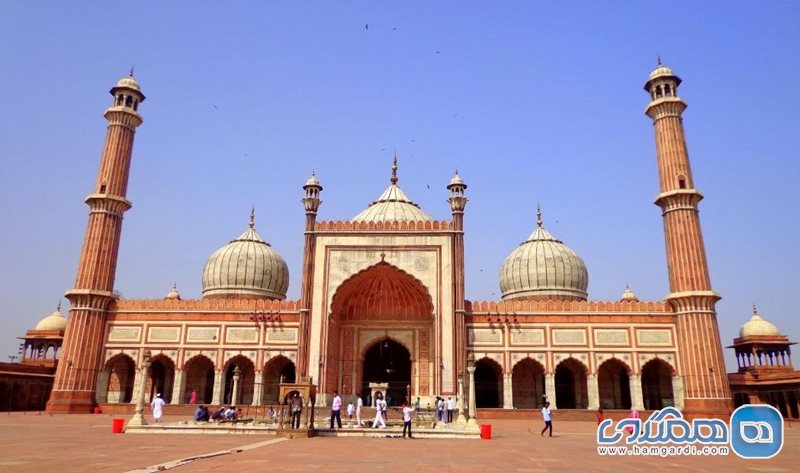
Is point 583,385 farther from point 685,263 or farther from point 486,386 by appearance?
point 685,263

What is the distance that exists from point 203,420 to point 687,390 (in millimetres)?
20072

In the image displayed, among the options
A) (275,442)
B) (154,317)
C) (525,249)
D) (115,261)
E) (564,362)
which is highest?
(525,249)

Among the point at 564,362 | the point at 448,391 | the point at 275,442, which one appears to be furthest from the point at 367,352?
the point at 275,442

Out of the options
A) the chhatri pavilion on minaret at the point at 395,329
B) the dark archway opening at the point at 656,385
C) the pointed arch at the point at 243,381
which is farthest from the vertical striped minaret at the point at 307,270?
the dark archway opening at the point at 656,385

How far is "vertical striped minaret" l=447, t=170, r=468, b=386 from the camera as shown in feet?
86.0

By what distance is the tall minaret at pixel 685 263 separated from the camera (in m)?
24.5

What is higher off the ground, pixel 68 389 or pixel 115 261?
pixel 115 261

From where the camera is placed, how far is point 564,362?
2861cm

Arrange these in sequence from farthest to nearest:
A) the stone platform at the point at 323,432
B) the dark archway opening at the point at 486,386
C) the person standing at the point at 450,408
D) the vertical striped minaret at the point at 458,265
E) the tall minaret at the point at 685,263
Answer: the dark archway opening at the point at 486,386 → the vertical striped minaret at the point at 458,265 → the tall minaret at the point at 685,263 → the person standing at the point at 450,408 → the stone platform at the point at 323,432

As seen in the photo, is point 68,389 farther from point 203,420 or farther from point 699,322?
point 699,322

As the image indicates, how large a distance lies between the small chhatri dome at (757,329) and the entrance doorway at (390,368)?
70.7ft

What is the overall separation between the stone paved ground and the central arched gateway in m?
15.2

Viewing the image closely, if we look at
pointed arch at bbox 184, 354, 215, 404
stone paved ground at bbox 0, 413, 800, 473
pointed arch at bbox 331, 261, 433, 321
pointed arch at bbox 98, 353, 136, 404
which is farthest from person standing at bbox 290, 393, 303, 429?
pointed arch at bbox 98, 353, 136, 404

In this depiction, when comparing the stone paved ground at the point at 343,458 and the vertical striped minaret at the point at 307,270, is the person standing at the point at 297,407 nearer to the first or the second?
the stone paved ground at the point at 343,458
